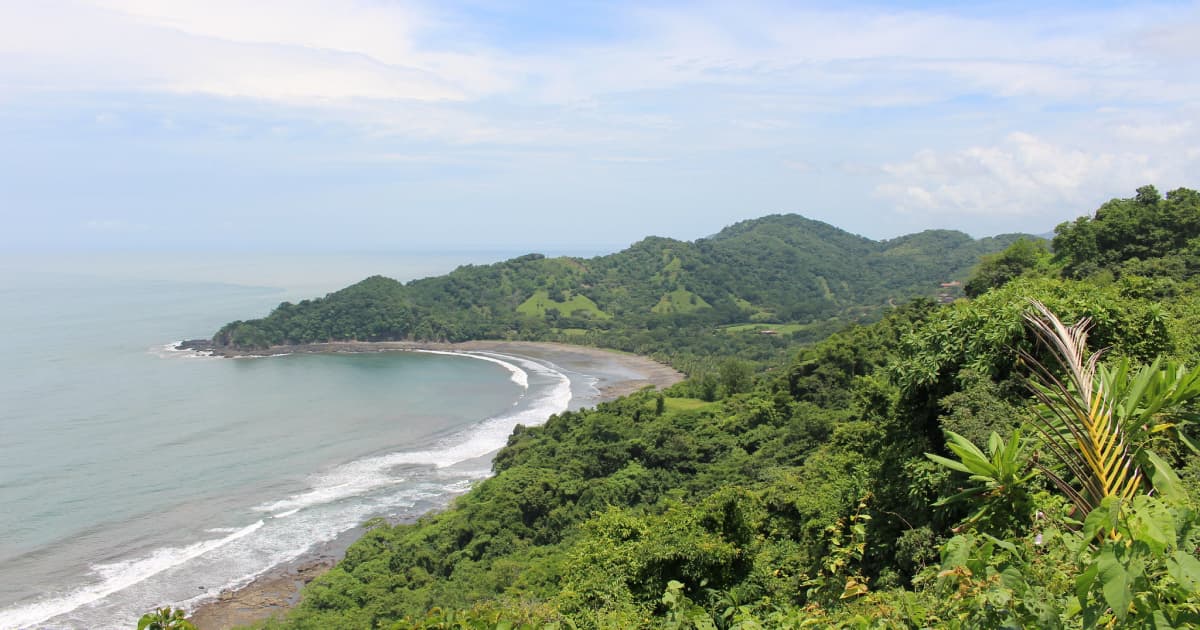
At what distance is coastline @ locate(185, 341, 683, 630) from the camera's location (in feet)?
81.1

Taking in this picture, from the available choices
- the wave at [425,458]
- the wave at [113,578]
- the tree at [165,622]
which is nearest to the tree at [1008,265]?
the wave at [425,458]

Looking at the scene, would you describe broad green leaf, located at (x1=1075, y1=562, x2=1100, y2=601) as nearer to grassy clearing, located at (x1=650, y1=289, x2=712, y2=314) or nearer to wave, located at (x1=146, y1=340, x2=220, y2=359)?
wave, located at (x1=146, y1=340, x2=220, y2=359)

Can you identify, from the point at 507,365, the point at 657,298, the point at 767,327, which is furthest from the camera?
the point at 657,298

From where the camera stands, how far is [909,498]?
890cm

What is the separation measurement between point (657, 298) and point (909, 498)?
11348 centimetres

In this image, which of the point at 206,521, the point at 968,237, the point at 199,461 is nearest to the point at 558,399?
the point at 199,461

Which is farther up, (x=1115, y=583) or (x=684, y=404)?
(x=1115, y=583)

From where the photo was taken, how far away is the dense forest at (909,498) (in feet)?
10.5

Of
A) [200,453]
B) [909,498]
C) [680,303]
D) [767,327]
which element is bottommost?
[200,453]

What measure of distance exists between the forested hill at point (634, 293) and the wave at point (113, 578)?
195ft

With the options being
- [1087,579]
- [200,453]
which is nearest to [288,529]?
[200,453]

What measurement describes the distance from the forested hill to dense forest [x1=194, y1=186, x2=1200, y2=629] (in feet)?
204

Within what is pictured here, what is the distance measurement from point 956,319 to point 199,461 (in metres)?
41.6

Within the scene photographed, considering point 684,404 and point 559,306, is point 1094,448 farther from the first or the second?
point 559,306
